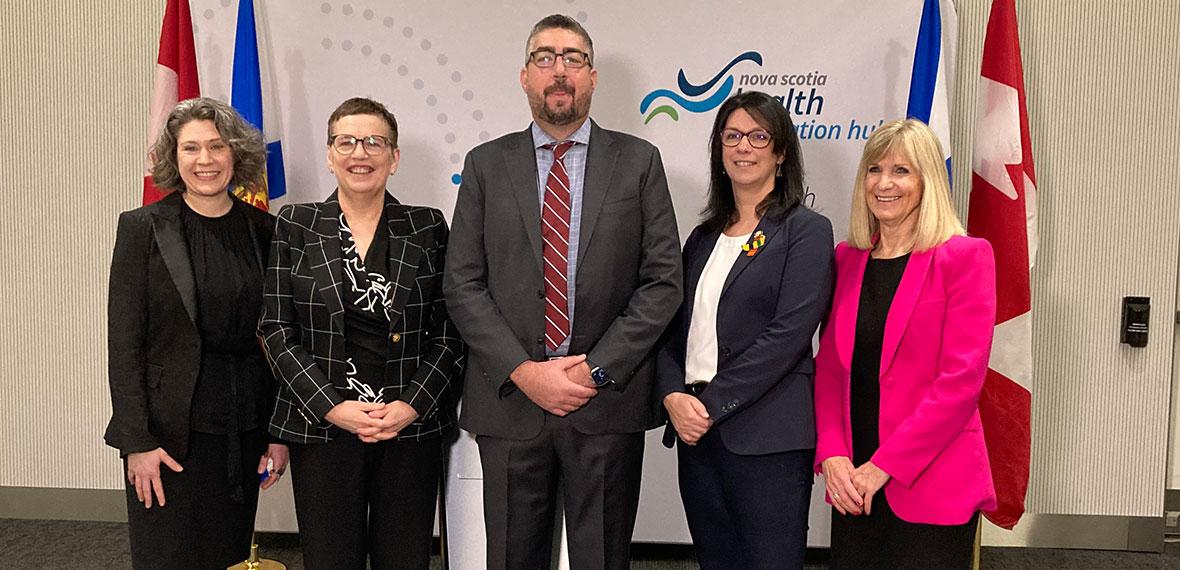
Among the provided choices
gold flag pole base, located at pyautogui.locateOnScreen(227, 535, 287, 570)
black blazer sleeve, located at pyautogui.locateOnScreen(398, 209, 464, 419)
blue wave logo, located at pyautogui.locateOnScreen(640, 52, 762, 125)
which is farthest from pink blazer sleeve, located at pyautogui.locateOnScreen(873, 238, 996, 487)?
gold flag pole base, located at pyautogui.locateOnScreen(227, 535, 287, 570)

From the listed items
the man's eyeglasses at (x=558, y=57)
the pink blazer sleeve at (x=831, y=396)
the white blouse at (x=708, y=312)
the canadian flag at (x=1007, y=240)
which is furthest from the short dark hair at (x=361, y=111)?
the canadian flag at (x=1007, y=240)

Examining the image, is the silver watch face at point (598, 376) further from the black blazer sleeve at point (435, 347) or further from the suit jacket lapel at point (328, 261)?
the suit jacket lapel at point (328, 261)

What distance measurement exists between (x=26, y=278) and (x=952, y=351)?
387cm

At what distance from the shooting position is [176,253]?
223 cm

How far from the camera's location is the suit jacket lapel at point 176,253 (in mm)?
2219

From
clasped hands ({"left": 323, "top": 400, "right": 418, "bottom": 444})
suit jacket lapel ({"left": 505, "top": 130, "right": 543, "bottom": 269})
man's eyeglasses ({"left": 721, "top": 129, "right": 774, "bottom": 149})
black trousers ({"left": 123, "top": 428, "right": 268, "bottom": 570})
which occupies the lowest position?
black trousers ({"left": 123, "top": 428, "right": 268, "bottom": 570})

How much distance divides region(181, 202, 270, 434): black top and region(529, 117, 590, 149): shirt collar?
85 centimetres

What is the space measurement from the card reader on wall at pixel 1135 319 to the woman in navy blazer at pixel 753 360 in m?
2.13

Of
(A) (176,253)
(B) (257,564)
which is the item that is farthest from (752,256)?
(B) (257,564)

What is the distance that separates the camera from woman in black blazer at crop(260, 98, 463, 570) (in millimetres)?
2217

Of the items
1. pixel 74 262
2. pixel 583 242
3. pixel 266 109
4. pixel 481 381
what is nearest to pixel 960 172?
pixel 583 242

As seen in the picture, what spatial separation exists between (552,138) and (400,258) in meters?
0.53

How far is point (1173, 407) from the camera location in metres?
3.73

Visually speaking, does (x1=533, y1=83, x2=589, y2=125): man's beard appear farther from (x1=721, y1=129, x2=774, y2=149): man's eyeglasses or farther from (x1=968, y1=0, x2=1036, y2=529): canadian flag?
(x1=968, y1=0, x2=1036, y2=529): canadian flag
